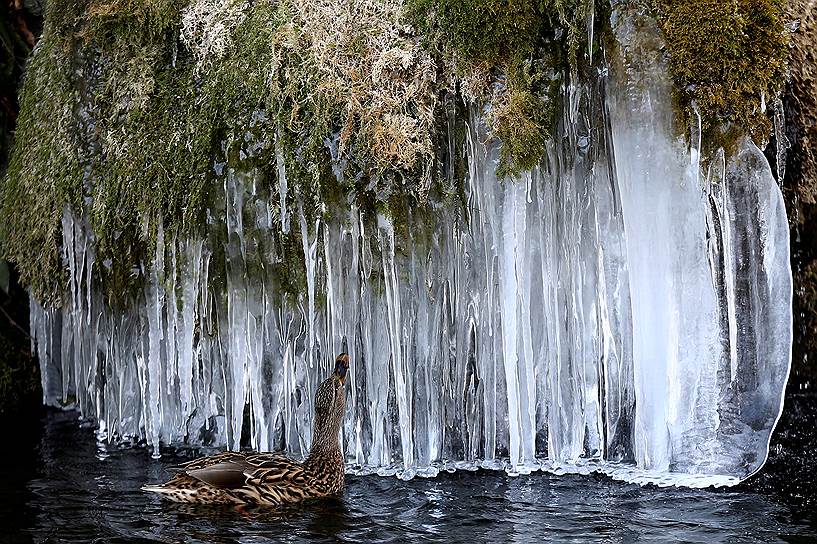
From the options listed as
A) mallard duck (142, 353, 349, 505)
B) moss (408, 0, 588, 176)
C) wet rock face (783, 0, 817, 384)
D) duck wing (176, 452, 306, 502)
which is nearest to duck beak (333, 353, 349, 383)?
mallard duck (142, 353, 349, 505)

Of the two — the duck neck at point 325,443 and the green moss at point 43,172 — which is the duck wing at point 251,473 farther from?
the green moss at point 43,172

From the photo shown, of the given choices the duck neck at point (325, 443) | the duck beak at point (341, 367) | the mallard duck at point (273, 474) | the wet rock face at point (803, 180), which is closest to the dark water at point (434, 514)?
the mallard duck at point (273, 474)

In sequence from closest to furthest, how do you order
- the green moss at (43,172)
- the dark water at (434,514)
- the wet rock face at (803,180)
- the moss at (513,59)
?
the dark water at (434,514), the moss at (513,59), the wet rock face at (803,180), the green moss at (43,172)

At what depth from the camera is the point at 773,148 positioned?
5.42 m

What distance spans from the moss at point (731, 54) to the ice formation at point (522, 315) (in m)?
0.15

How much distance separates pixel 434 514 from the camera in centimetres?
487

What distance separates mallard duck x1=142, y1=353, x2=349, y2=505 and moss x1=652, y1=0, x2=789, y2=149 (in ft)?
7.91

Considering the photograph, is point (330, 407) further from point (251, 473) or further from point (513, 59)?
point (513, 59)

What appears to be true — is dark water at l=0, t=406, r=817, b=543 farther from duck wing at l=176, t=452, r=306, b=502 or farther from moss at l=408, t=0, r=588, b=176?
moss at l=408, t=0, r=588, b=176

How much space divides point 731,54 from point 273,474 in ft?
10.7

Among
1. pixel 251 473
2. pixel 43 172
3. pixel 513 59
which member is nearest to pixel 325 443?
pixel 251 473

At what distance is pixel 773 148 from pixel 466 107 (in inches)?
67.6

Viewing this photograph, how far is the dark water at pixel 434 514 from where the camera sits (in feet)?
14.8

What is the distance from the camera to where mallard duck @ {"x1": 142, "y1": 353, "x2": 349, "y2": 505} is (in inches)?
200
